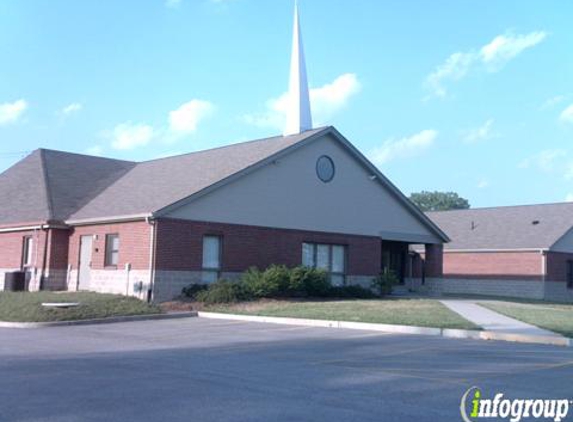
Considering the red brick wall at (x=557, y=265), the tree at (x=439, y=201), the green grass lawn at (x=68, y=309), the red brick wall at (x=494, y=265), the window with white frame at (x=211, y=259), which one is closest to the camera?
the green grass lawn at (x=68, y=309)

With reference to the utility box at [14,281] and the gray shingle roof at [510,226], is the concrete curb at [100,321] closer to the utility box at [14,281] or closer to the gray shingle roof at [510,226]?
the utility box at [14,281]

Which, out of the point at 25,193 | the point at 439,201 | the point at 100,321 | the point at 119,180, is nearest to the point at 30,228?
the point at 25,193

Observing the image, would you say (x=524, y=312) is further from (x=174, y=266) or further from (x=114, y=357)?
(x=114, y=357)

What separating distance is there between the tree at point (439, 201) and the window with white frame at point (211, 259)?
86.2 metres

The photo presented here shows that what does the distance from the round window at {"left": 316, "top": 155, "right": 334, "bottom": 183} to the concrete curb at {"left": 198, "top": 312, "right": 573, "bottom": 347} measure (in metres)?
10.5

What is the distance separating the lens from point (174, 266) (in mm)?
24734

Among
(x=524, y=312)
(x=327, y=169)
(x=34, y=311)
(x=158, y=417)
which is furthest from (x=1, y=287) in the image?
(x=158, y=417)

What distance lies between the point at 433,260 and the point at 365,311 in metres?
15.1

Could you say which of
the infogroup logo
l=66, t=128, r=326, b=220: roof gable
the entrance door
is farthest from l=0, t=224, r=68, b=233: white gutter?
the infogroup logo

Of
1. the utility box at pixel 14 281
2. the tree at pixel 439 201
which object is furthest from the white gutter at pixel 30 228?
the tree at pixel 439 201

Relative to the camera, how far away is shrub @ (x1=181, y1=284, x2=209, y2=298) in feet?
81.0

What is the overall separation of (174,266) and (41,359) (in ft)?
40.4

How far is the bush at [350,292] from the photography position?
28062 mm

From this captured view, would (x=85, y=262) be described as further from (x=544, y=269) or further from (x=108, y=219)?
(x=544, y=269)
